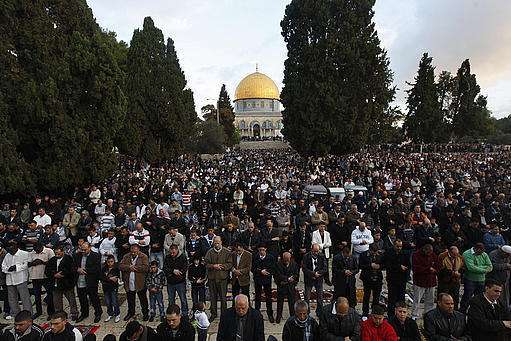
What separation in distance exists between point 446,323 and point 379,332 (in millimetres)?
869

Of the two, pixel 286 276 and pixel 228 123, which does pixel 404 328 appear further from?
pixel 228 123

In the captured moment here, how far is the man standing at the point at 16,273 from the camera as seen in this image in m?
6.87

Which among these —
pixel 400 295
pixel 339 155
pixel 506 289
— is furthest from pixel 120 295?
pixel 339 155

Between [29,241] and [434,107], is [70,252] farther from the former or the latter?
[434,107]

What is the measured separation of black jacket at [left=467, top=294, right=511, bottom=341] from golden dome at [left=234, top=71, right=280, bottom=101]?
265 ft

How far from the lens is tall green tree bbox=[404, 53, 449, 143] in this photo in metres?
41.6

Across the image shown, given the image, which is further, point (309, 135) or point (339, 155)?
point (339, 155)

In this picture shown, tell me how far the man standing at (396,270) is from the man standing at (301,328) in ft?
8.30

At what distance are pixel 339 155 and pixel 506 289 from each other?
21922 millimetres

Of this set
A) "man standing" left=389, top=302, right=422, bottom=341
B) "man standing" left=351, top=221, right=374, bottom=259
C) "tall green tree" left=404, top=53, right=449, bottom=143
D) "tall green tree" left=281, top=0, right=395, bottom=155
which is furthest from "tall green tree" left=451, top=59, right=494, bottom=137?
"man standing" left=389, top=302, right=422, bottom=341

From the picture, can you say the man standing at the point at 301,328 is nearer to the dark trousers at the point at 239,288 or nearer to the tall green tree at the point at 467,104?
the dark trousers at the point at 239,288

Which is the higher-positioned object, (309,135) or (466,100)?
(466,100)

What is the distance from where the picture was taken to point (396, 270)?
681 cm

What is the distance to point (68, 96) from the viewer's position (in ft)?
48.1
